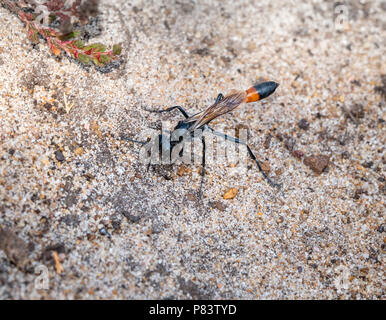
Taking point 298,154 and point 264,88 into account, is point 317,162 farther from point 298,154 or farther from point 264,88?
point 264,88

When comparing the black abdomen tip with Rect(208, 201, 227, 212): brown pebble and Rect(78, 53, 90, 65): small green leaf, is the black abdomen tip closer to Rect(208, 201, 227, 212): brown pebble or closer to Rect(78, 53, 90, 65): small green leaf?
Rect(208, 201, 227, 212): brown pebble

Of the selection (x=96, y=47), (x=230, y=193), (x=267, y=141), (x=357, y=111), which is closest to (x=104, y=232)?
(x=230, y=193)

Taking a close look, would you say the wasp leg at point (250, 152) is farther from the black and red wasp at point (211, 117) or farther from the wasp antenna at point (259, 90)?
the wasp antenna at point (259, 90)

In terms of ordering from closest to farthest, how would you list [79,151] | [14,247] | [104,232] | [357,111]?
1. [14,247]
2. [104,232]
3. [79,151]
4. [357,111]

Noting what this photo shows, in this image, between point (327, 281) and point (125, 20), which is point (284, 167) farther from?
point (125, 20)

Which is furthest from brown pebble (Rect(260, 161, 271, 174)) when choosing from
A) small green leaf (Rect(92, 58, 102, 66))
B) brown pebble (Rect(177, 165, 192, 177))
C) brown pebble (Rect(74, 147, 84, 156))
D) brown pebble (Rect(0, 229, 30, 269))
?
brown pebble (Rect(0, 229, 30, 269))
